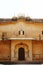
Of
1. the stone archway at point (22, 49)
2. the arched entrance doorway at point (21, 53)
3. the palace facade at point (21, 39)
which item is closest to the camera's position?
the palace facade at point (21, 39)

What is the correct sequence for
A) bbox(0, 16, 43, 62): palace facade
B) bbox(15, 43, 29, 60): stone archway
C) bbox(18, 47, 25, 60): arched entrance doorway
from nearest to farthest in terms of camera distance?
bbox(0, 16, 43, 62): palace facade
bbox(15, 43, 29, 60): stone archway
bbox(18, 47, 25, 60): arched entrance doorway

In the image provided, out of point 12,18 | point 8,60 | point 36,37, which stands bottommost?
point 8,60

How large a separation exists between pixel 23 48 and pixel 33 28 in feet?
6.64

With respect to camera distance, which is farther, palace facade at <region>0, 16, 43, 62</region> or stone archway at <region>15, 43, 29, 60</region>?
stone archway at <region>15, 43, 29, 60</region>

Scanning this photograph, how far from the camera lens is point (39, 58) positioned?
14.0 meters

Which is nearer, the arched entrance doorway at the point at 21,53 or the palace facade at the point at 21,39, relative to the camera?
the palace facade at the point at 21,39

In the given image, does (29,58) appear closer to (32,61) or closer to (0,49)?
(32,61)

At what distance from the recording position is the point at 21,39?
1375cm

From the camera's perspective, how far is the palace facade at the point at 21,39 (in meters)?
13.9

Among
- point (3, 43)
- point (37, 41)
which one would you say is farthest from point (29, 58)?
point (3, 43)

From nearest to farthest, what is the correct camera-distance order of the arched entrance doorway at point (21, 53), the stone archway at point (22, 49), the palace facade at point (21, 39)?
the palace facade at point (21, 39) → the stone archway at point (22, 49) → the arched entrance doorway at point (21, 53)

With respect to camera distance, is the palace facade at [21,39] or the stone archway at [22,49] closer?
the palace facade at [21,39]

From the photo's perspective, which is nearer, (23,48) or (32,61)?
(32,61)

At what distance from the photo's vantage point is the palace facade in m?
13.9
